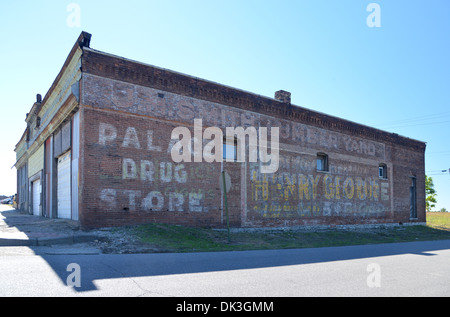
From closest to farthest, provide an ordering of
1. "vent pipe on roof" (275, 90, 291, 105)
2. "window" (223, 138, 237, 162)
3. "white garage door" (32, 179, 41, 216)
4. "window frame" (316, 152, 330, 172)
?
1. "window" (223, 138, 237, 162)
2. "vent pipe on roof" (275, 90, 291, 105)
3. "window frame" (316, 152, 330, 172)
4. "white garage door" (32, 179, 41, 216)

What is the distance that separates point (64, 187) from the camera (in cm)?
1748

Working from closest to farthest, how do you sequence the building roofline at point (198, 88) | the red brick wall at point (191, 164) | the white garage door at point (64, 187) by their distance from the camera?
the red brick wall at point (191, 164) < the building roofline at point (198, 88) < the white garage door at point (64, 187)

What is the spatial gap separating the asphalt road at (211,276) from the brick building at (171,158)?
5214 mm

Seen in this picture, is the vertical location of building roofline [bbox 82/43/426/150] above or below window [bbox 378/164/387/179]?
above

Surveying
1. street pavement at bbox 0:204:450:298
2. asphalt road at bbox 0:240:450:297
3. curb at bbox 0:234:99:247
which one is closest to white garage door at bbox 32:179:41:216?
curb at bbox 0:234:99:247

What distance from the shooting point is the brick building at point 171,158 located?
46.9ft

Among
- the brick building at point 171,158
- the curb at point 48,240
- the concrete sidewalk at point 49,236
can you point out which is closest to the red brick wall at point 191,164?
the brick building at point 171,158

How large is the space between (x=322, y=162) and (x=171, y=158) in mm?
11486

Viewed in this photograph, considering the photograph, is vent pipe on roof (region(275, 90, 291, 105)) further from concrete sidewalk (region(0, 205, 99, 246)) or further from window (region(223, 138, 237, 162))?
concrete sidewalk (region(0, 205, 99, 246))

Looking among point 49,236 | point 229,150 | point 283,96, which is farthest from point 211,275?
point 283,96

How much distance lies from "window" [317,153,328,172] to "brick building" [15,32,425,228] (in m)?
0.06

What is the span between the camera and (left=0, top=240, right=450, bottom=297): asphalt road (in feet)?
18.5

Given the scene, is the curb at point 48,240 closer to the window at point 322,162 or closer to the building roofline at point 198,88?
the building roofline at point 198,88

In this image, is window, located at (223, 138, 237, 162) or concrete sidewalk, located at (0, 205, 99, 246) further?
window, located at (223, 138, 237, 162)
